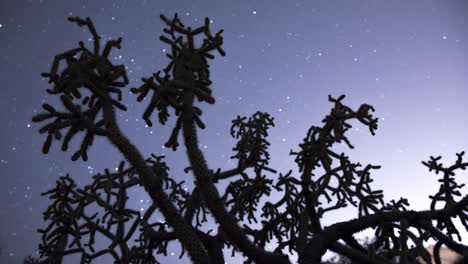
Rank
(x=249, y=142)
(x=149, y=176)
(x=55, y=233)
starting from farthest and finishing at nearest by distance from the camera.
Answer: (x=249, y=142) < (x=55, y=233) < (x=149, y=176)

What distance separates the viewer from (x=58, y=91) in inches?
131

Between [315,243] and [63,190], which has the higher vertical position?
[63,190]

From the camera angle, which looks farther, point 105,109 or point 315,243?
point 315,243

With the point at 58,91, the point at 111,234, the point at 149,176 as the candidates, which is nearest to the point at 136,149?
the point at 149,176

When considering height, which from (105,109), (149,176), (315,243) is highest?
(105,109)

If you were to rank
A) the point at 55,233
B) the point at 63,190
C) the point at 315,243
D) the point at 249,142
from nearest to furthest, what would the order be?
1. the point at 315,243
2. the point at 55,233
3. the point at 63,190
4. the point at 249,142

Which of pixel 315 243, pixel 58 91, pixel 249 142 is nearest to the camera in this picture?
pixel 58 91

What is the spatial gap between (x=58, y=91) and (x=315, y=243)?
10.8ft

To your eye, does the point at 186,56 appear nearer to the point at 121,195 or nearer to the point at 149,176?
the point at 149,176

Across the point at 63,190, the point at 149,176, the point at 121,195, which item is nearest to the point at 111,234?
the point at 121,195

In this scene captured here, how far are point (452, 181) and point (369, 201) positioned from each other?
1327 millimetres

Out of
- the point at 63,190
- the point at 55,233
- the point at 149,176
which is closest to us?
the point at 149,176

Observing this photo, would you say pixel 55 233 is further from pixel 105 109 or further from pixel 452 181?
pixel 452 181

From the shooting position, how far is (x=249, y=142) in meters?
6.02
